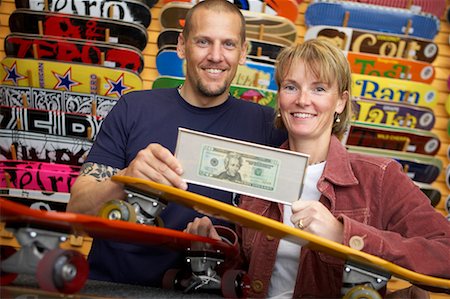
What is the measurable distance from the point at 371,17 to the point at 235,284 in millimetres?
2325

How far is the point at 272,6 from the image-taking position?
3.11 metres

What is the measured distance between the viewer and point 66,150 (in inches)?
124

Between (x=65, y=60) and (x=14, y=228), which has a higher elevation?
(x=65, y=60)

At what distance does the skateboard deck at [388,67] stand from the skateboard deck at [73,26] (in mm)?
1477

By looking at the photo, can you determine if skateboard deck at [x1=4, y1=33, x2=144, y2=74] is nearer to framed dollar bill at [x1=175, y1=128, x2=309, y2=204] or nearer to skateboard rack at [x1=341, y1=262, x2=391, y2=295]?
framed dollar bill at [x1=175, y1=128, x2=309, y2=204]

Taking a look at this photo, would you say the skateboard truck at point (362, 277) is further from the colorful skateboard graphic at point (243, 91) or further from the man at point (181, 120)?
the colorful skateboard graphic at point (243, 91)

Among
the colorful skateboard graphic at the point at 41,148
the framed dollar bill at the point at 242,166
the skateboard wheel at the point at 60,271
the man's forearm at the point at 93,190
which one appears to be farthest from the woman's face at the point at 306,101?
the colorful skateboard graphic at the point at 41,148

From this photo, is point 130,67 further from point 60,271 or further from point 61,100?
point 60,271

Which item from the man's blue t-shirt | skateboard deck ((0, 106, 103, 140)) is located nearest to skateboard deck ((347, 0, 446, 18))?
the man's blue t-shirt

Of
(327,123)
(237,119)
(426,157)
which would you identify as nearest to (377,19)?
(426,157)

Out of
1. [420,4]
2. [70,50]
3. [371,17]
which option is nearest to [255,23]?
[371,17]

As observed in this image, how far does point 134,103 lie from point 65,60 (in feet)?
4.31

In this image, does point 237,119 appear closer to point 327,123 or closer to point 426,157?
point 327,123

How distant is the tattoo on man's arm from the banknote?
26.0 inches
